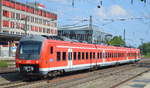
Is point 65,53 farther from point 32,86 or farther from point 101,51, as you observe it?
point 101,51

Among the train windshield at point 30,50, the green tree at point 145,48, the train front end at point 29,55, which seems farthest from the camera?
the green tree at point 145,48

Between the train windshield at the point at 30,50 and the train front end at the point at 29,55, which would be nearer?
the train front end at the point at 29,55

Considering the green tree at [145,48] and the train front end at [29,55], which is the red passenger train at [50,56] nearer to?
the train front end at [29,55]

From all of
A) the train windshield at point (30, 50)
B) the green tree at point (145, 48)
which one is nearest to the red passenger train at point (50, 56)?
the train windshield at point (30, 50)

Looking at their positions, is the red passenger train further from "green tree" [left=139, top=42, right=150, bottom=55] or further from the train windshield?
"green tree" [left=139, top=42, right=150, bottom=55]

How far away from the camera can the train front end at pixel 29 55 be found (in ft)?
63.4

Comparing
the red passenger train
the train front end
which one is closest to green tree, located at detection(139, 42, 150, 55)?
the red passenger train

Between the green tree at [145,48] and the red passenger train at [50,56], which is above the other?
the red passenger train at [50,56]

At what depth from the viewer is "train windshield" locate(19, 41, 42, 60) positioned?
19.5 m

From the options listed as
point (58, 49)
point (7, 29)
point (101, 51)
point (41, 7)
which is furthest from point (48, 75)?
point (41, 7)

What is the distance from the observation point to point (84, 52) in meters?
26.7

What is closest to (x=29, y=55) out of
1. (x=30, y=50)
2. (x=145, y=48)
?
(x=30, y=50)

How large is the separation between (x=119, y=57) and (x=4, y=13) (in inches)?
2020

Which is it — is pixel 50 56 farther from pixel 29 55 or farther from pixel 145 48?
pixel 145 48
